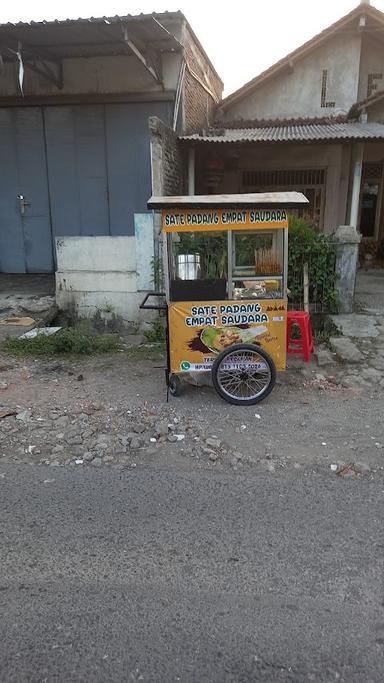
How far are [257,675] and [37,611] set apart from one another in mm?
1069

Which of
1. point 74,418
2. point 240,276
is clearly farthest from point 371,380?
point 74,418

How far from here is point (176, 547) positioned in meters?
2.84

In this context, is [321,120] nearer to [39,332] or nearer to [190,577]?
[39,332]

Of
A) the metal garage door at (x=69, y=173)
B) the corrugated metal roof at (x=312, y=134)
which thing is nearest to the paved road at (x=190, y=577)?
the metal garage door at (x=69, y=173)

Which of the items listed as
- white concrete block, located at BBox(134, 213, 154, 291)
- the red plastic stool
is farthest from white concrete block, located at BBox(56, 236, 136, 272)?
the red plastic stool

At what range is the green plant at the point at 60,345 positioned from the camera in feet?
21.5

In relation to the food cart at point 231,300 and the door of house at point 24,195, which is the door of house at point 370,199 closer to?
the door of house at point 24,195

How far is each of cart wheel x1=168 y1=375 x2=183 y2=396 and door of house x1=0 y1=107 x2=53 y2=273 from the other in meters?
6.44

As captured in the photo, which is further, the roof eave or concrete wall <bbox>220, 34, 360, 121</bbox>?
concrete wall <bbox>220, 34, 360, 121</bbox>

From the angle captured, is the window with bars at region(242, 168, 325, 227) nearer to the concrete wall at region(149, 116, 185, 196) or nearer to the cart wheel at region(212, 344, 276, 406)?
the concrete wall at region(149, 116, 185, 196)

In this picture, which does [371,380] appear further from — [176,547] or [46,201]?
[46,201]

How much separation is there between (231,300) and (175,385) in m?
1.03

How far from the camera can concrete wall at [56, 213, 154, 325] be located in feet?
24.8

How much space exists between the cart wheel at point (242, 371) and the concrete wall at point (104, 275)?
309 centimetres
